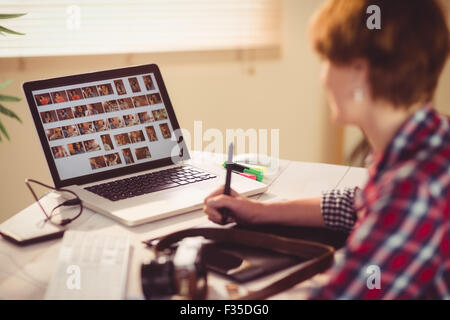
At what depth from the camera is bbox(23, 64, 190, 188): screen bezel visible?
3.98 feet

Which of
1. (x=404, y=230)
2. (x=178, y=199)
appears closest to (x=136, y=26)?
(x=178, y=199)

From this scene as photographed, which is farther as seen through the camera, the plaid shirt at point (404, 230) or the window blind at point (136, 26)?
the window blind at point (136, 26)

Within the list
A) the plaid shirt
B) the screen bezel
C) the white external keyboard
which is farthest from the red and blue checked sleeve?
the screen bezel

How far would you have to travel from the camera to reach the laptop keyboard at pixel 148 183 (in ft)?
3.84

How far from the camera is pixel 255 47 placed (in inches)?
96.0

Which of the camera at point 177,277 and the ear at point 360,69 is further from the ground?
the ear at point 360,69

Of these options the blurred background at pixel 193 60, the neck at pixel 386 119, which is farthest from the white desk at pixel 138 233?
the blurred background at pixel 193 60

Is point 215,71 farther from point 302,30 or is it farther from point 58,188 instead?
point 58,188

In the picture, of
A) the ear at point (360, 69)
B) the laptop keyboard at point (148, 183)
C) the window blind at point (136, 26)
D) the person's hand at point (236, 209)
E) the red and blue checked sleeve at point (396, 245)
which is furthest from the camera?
the window blind at point (136, 26)

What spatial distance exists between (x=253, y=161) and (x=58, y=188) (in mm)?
526

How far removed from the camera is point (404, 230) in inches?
23.8

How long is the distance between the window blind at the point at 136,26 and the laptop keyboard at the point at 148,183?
1.22m

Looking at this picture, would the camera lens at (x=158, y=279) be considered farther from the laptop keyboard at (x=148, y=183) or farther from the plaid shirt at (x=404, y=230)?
the laptop keyboard at (x=148, y=183)

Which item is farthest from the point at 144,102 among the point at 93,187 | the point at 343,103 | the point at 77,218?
the point at 343,103
